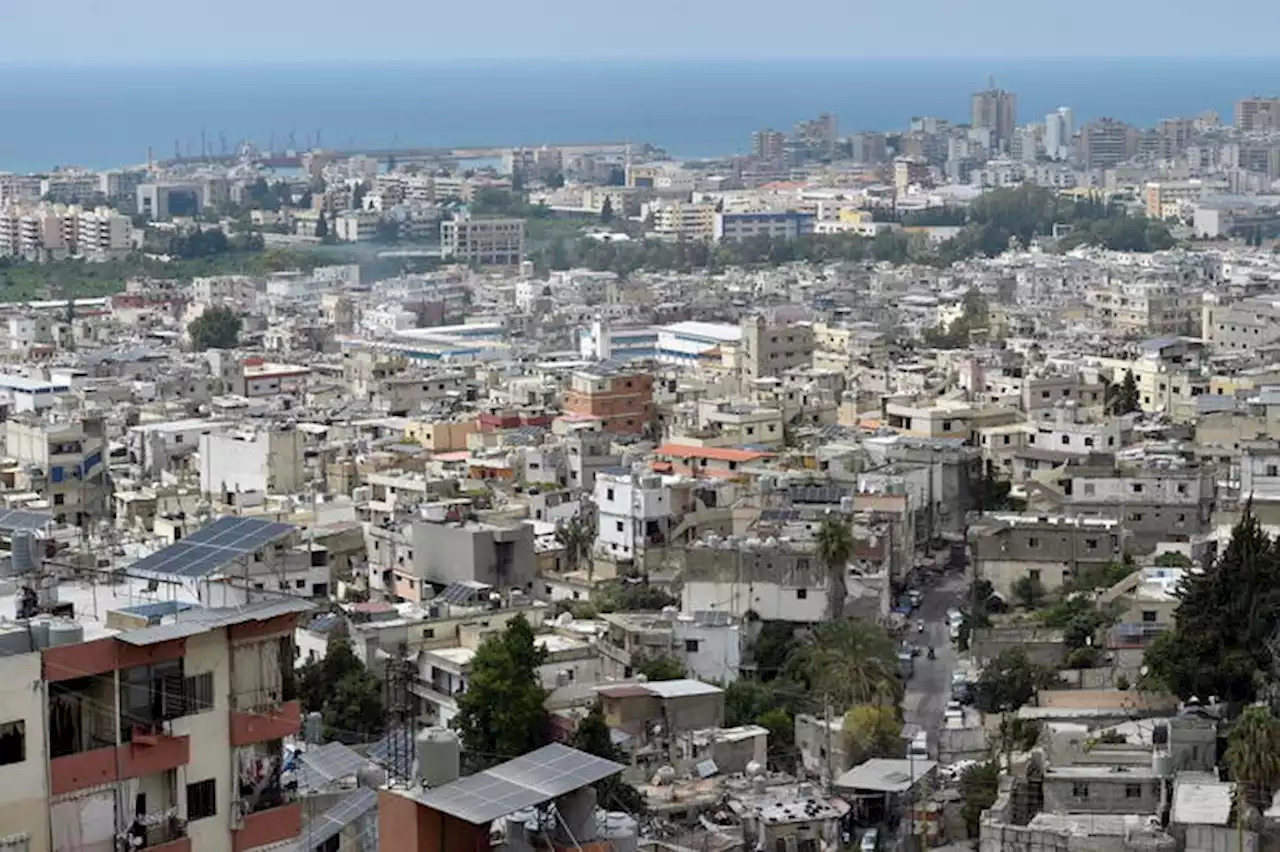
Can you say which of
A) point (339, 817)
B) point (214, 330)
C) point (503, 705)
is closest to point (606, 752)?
point (503, 705)

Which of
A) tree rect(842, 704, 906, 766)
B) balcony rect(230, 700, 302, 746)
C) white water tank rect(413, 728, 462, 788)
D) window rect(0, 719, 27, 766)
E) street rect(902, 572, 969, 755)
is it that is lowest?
street rect(902, 572, 969, 755)

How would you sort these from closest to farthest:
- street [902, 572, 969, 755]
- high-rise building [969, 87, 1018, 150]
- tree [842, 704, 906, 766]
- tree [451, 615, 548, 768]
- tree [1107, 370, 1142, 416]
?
1. tree [451, 615, 548, 768]
2. tree [842, 704, 906, 766]
3. street [902, 572, 969, 755]
4. tree [1107, 370, 1142, 416]
5. high-rise building [969, 87, 1018, 150]

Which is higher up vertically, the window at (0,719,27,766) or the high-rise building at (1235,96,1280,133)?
the high-rise building at (1235,96,1280,133)

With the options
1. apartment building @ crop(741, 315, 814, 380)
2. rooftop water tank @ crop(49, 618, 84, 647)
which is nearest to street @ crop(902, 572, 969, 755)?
rooftop water tank @ crop(49, 618, 84, 647)

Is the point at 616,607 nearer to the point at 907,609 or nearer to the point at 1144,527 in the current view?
the point at 907,609

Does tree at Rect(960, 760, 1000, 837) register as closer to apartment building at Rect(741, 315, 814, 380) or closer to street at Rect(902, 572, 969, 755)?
street at Rect(902, 572, 969, 755)

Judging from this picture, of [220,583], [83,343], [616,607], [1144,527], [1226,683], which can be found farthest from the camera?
[83,343]

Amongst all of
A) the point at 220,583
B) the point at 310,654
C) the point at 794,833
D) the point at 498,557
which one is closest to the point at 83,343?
the point at 498,557
